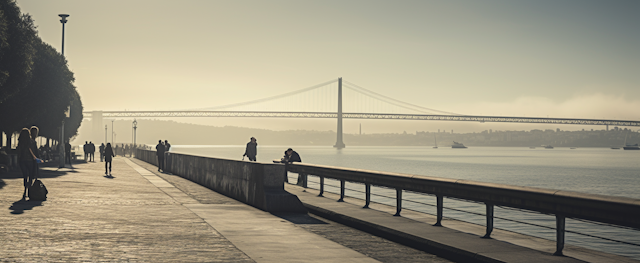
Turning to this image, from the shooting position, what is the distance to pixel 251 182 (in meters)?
14.3

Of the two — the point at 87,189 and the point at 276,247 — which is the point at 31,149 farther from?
the point at 276,247

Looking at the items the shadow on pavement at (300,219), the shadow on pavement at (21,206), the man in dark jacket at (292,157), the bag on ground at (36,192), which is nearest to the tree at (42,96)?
the man in dark jacket at (292,157)

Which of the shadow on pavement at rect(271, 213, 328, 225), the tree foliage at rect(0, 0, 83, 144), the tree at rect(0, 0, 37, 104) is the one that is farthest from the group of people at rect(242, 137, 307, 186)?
the tree at rect(0, 0, 37, 104)

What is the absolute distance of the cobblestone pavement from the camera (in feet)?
24.8

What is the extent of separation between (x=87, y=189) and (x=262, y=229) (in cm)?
969

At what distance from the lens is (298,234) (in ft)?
32.2

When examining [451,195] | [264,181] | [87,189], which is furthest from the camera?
[87,189]

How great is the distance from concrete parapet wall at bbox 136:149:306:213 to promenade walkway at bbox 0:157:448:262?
385 mm

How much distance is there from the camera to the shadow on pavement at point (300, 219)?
37.5 ft

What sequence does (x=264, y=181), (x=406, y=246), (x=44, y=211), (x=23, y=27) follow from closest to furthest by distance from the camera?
(x=406, y=246)
(x=44, y=211)
(x=264, y=181)
(x=23, y=27)

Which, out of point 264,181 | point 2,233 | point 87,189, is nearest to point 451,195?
point 264,181

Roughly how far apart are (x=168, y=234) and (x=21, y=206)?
5.23m

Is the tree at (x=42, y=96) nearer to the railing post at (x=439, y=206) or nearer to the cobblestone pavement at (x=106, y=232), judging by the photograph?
the cobblestone pavement at (x=106, y=232)

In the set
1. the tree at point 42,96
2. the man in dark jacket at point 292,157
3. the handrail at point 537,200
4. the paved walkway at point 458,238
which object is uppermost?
the tree at point 42,96
